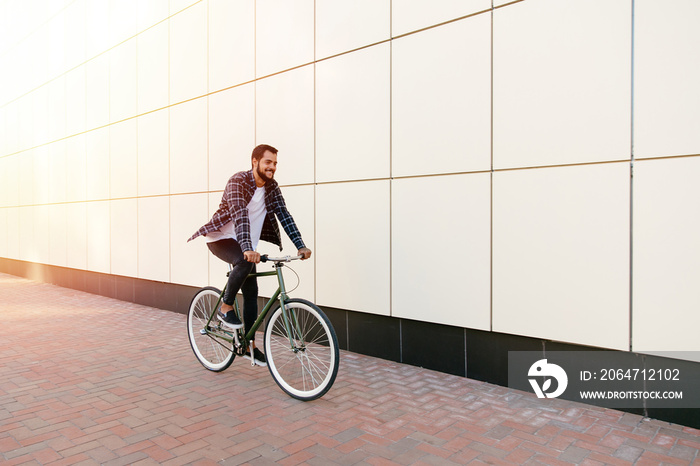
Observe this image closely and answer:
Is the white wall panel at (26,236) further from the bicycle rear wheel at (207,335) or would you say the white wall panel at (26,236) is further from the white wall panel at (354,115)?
the white wall panel at (354,115)

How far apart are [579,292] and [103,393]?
13.6ft

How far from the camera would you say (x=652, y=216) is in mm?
3764

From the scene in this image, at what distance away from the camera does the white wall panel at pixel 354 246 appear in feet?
18.3

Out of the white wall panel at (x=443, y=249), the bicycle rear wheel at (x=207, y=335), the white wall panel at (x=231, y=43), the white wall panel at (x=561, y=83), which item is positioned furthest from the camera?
the white wall panel at (x=231, y=43)

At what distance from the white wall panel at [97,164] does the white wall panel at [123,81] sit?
639mm

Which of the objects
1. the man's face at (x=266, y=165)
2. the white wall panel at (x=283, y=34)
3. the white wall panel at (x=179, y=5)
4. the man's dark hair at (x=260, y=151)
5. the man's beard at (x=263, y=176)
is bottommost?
the man's beard at (x=263, y=176)

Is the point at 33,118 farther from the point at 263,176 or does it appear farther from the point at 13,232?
the point at 263,176

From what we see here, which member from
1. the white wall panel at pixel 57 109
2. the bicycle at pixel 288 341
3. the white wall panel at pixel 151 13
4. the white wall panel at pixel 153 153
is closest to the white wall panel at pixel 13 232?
the white wall panel at pixel 57 109

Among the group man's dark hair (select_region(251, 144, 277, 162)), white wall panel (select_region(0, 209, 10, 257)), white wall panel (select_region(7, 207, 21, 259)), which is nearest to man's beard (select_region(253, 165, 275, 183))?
man's dark hair (select_region(251, 144, 277, 162))

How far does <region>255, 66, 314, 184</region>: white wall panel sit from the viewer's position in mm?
6434

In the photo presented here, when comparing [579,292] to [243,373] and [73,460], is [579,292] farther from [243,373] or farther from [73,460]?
[73,460]

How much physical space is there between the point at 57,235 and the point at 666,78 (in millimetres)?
13026

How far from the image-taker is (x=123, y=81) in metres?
9.94

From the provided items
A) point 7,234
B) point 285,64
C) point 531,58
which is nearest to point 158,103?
point 285,64
